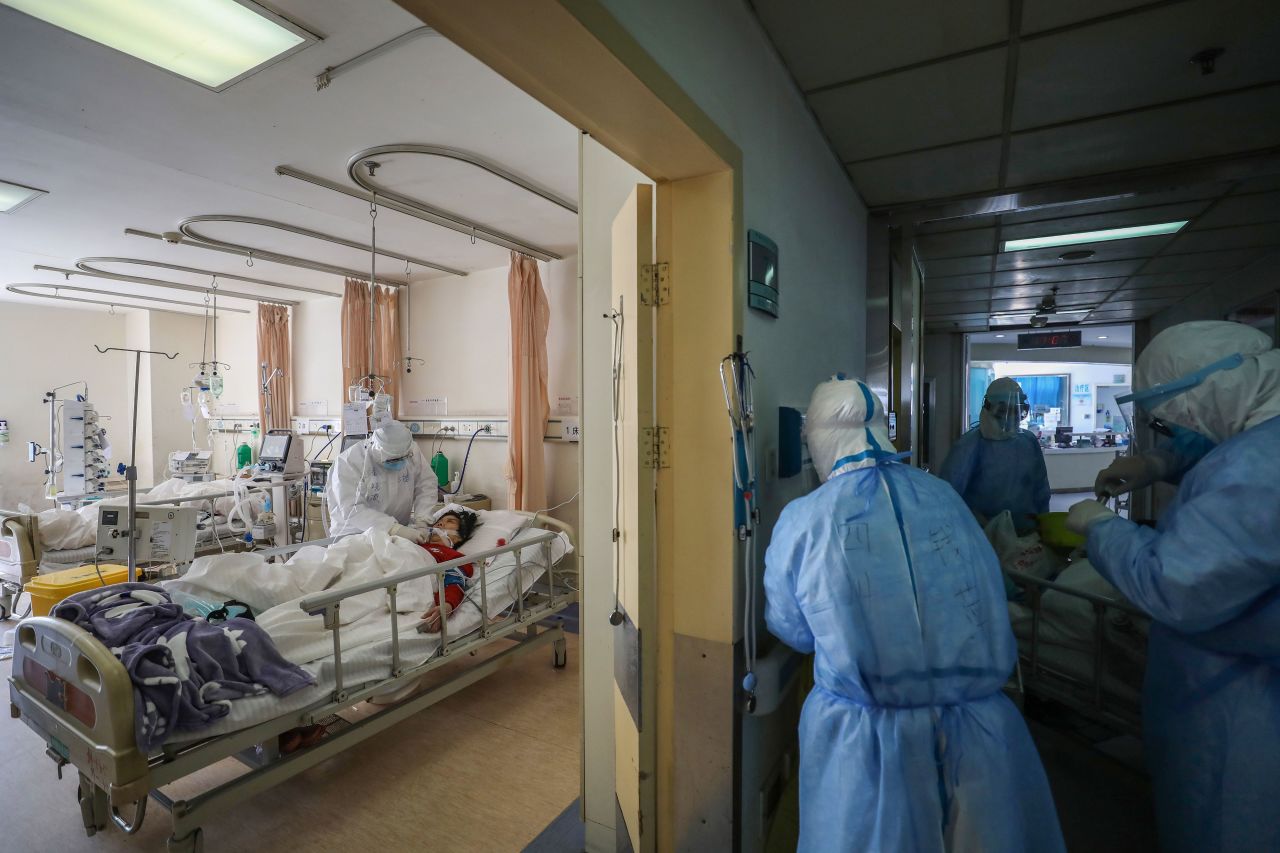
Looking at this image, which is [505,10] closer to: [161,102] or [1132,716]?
[161,102]

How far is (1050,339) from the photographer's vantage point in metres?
8.25

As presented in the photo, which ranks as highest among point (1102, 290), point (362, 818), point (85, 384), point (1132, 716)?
point (1102, 290)

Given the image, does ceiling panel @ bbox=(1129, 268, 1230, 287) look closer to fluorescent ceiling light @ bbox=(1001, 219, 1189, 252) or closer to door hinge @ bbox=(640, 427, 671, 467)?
fluorescent ceiling light @ bbox=(1001, 219, 1189, 252)

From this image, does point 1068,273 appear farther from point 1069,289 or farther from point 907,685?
point 907,685

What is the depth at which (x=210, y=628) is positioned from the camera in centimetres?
216

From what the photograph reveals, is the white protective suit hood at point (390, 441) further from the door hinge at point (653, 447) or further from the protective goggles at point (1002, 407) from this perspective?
the protective goggles at point (1002, 407)

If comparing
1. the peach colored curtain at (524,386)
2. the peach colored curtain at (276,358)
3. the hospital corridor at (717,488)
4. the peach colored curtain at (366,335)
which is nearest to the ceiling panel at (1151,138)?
the hospital corridor at (717,488)

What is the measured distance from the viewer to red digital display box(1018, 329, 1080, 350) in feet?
26.8

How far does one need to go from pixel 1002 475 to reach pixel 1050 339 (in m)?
6.20

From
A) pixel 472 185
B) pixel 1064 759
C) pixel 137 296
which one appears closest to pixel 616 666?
pixel 1064 759

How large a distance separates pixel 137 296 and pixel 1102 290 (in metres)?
10.8

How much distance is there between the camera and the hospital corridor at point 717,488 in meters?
1.39

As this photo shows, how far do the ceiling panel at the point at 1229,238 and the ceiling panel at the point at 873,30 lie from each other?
3098 millimetres

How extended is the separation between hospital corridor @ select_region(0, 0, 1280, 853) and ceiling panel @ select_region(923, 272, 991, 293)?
1.18 feet
